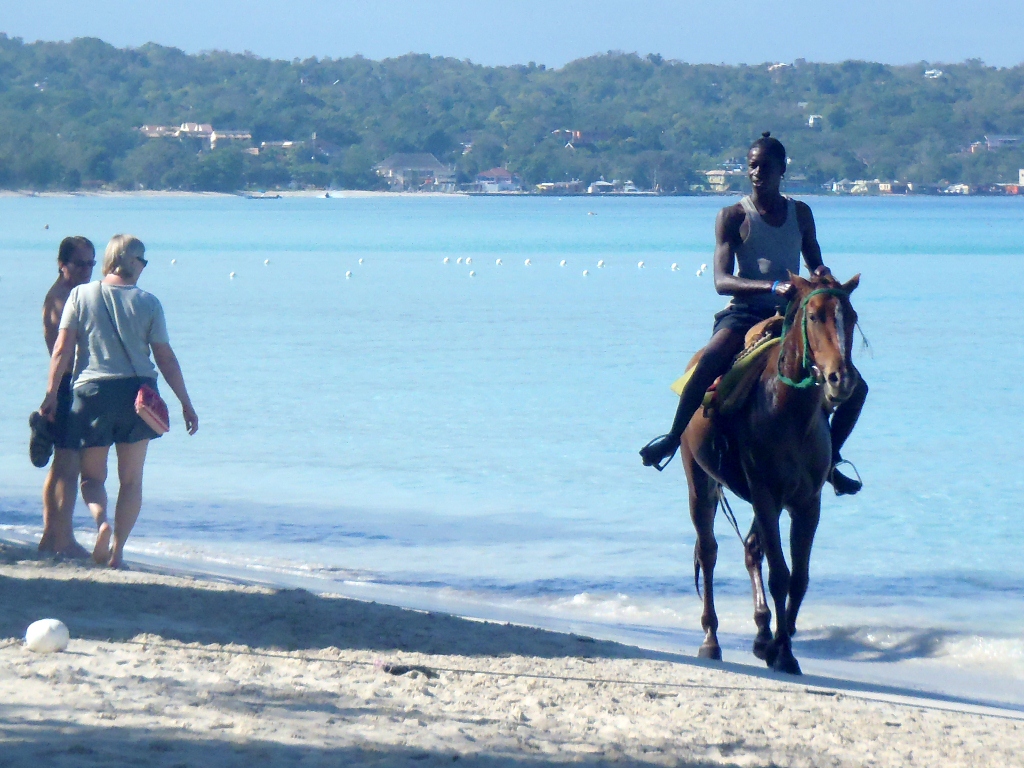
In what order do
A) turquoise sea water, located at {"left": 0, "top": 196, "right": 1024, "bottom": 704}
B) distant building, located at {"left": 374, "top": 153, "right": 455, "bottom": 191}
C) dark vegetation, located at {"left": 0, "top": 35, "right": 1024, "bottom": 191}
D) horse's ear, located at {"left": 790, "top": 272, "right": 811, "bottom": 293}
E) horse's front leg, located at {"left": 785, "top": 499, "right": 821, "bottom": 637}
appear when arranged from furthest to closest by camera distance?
distant building, located at {"left": 374, "top": 153, "right": 455, "bottom": 191} < dark vegetation, located at {"left": 0, "top": 35, "right": 1024, "bottom": 191} < turquoise sea water, located at {"left": 0, "top": 196, "right": 1024, "bottom": 704} < horse's front leg, located at {"left": 785, "top": 499, "right": 821, "bottom": 637} < horse's ear, located at {"left": 790, "top": 272, "right": 811, "bottom": 293}

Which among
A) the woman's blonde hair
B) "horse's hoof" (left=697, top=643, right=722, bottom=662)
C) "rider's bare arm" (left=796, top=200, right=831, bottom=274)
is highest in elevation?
"rider's bare arm" (left=796, top=200, right=831, bottom=274)

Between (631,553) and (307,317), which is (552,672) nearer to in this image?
(631,553)

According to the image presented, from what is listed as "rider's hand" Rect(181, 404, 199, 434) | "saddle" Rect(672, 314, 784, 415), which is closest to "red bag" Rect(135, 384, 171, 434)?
"rider's hand" Rect(181, 404, 199, 434)

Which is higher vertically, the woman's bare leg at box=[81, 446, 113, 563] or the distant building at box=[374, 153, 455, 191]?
the distant building at box=[374, 153, 455, 191]

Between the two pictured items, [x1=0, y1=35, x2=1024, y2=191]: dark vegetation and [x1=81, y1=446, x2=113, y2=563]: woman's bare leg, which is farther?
[x1=0, y1=35, x2=1024, y2=191]: dark vegetation

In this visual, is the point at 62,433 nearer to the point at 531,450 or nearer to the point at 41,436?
the point at 41,436

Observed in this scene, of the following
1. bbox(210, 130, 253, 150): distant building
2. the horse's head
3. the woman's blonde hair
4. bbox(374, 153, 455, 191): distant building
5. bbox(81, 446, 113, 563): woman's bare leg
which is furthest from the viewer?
bbox(374, 153, 455, 191): distant building

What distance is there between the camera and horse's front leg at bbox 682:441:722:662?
8.09m

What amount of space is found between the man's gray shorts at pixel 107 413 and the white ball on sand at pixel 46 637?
2007 millimetres

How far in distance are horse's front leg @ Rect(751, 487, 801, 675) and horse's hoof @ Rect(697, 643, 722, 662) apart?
396mm

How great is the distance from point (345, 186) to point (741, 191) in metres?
53.2

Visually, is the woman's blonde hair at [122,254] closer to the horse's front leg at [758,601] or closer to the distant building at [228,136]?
the horse's front leg at [758,601]

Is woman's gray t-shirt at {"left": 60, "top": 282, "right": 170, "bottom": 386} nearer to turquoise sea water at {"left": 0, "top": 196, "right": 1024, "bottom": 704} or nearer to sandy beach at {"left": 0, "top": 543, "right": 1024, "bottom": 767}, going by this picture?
sandy beach at {"left": 0, "top": 543, "right": 1024, "bottom": 767}

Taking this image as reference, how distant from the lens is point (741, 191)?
162875 mm
